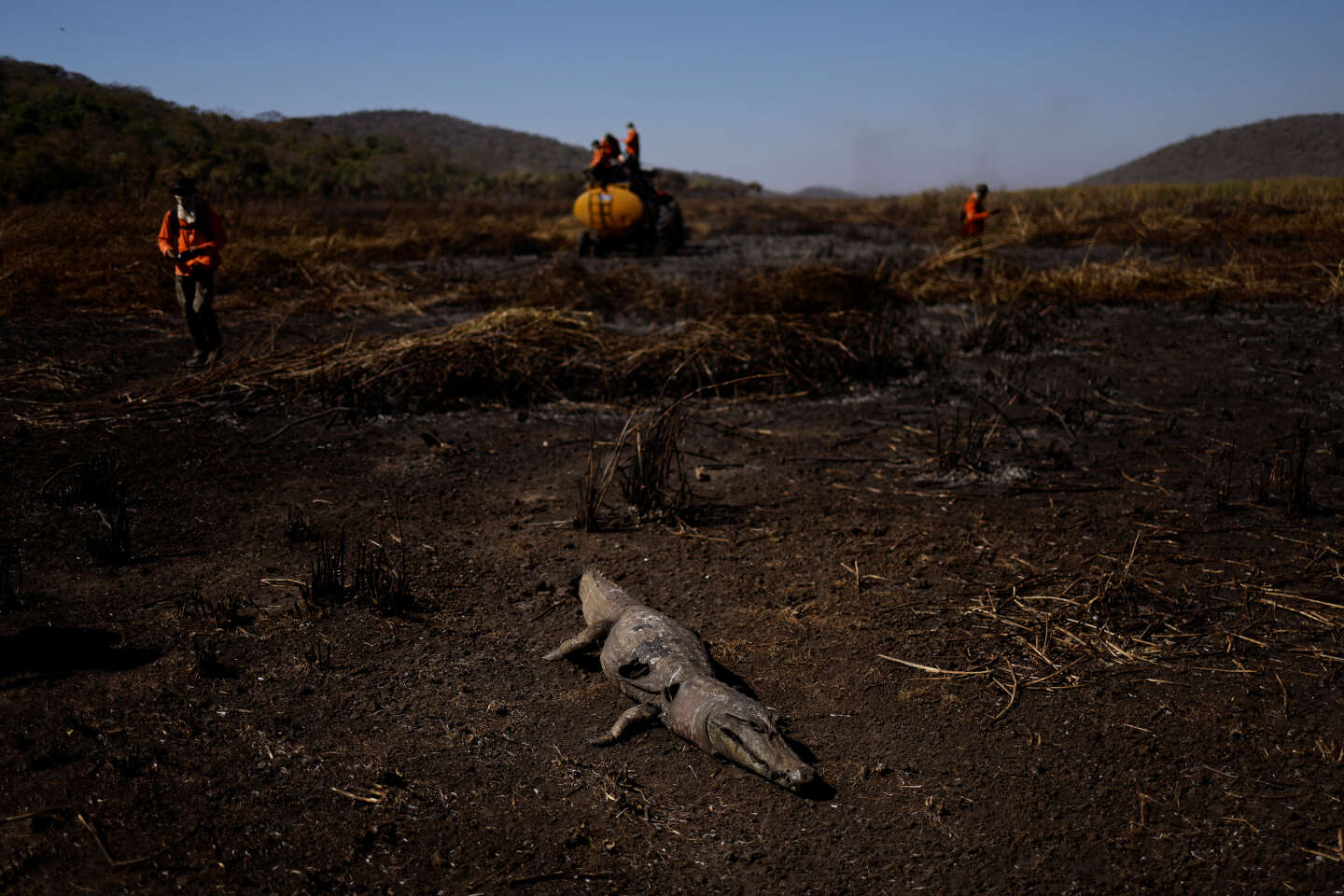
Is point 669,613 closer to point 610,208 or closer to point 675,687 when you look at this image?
point 675,687

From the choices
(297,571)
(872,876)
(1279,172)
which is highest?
(1279,172)

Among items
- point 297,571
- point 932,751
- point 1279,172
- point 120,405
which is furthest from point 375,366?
point 1279,172

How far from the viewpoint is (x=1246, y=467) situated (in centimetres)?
577

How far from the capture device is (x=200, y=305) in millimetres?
7562

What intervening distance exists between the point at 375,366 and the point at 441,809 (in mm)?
5273

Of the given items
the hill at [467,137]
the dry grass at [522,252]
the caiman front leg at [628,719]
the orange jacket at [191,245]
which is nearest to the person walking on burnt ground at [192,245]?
the orange jacket at [191,245]

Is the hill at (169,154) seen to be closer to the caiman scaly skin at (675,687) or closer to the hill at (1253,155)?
the caiman scaly skin at (675,687)

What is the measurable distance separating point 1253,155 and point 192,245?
264ft

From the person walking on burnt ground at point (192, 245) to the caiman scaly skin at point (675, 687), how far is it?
5.59m

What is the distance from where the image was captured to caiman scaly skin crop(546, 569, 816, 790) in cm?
290

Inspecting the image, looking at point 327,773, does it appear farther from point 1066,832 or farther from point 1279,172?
point 1279,172

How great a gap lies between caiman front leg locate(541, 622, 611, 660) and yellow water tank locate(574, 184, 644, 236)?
13.1 metres

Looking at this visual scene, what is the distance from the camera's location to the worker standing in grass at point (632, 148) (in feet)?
51.0

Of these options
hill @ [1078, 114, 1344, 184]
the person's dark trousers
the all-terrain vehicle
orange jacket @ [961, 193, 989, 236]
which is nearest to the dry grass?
orange jacket @ [961, 193, 989, 236]
